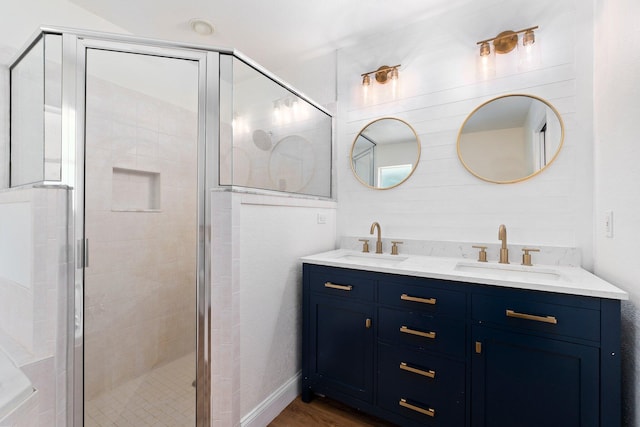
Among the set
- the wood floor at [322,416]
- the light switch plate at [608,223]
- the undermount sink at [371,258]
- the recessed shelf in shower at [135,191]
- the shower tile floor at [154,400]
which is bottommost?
the wood floor at [322,416]

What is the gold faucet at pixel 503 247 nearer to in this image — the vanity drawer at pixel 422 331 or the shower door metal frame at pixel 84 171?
the vanity drawer at pixel 422 331

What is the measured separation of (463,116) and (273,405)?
87.5 inches

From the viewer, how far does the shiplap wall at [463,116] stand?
1.62m

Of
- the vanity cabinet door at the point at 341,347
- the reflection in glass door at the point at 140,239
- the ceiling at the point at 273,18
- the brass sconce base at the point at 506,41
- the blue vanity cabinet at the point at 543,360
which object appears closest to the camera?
the blue vanity cabinet at the point at 543,360

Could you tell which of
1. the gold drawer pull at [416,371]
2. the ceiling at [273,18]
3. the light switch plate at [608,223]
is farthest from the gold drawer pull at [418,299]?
the ceiling at [273,18]

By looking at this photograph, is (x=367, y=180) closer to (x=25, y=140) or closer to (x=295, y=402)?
(x=295, y=402)

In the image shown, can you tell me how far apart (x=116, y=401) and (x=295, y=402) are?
1004mm

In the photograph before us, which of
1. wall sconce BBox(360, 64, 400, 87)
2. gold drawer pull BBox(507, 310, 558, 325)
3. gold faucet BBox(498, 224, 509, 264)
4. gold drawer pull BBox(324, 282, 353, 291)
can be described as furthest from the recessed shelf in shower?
gold faucet BBox(498, 224, 509, 264)

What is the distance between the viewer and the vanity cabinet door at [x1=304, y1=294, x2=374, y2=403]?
161 centimetres

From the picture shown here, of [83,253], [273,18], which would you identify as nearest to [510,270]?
[83,253]

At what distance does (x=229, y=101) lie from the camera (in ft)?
4.80

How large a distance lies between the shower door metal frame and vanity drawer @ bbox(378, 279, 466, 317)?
3.10ft

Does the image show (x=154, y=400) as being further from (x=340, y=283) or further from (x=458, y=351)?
(x=458, y=351)

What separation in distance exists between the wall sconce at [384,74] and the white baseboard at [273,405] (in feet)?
7.37
